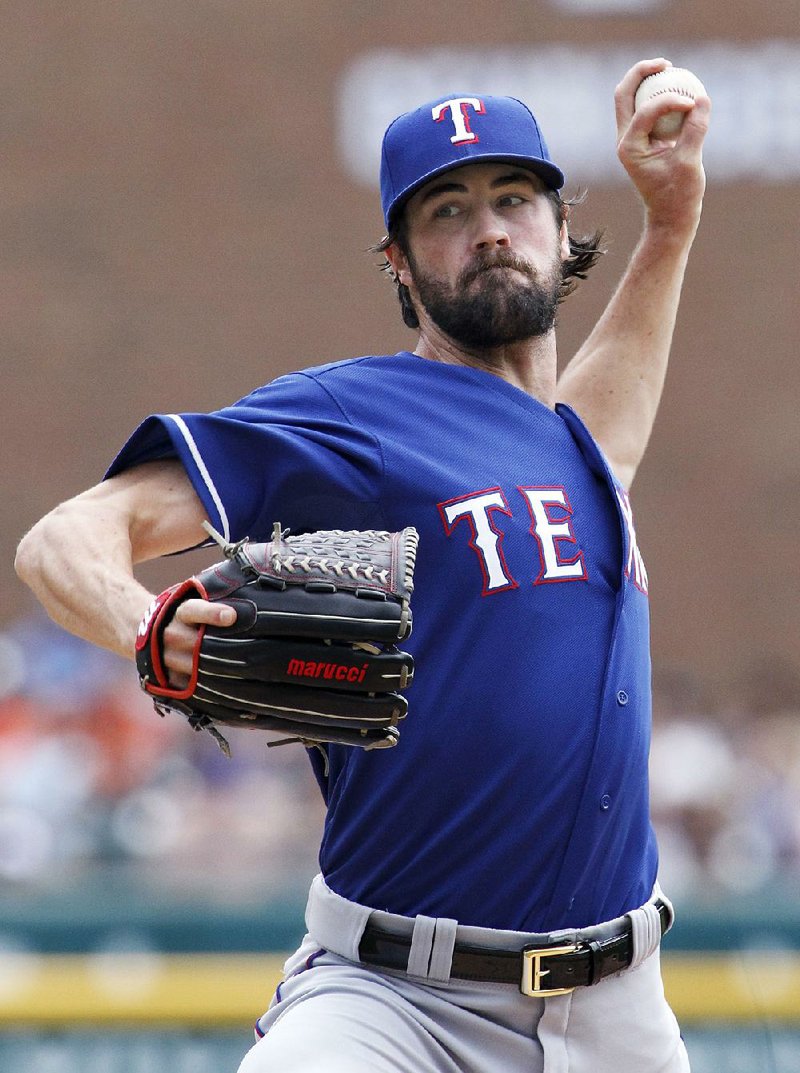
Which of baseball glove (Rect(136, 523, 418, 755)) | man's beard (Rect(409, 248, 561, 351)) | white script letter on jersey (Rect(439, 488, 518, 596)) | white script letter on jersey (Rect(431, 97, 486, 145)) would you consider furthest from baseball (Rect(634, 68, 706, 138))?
baseball glove (Rect(136, 523, 418, 755))

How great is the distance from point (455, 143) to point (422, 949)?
1501mm

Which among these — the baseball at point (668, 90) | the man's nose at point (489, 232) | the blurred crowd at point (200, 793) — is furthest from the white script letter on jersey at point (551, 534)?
the blurred crowd at point (200, 793)

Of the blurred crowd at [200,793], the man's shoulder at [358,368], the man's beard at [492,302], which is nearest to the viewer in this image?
the man's shoulder at [358,368]

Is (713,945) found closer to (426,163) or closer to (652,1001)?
(652,1001)

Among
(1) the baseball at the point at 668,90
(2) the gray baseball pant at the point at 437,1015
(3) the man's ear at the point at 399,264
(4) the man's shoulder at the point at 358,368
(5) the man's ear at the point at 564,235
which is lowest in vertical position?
(2) the gray baseball pant at the point at 437,1015

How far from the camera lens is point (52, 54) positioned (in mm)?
15039

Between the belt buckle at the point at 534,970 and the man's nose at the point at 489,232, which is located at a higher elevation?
the man's nose at the point at 489,232

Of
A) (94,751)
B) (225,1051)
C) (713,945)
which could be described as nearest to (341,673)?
(225,1051)

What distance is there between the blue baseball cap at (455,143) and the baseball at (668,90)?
1.42ft

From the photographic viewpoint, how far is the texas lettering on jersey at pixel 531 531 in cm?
283

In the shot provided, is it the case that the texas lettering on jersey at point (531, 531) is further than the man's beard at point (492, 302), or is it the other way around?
the man's beard at point (492, 302)

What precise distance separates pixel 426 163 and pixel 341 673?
1.25 metres

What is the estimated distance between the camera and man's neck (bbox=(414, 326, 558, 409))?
3.20 metres

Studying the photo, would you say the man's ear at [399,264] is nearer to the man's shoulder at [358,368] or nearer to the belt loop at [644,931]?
the man's shoulder at [358,368]
